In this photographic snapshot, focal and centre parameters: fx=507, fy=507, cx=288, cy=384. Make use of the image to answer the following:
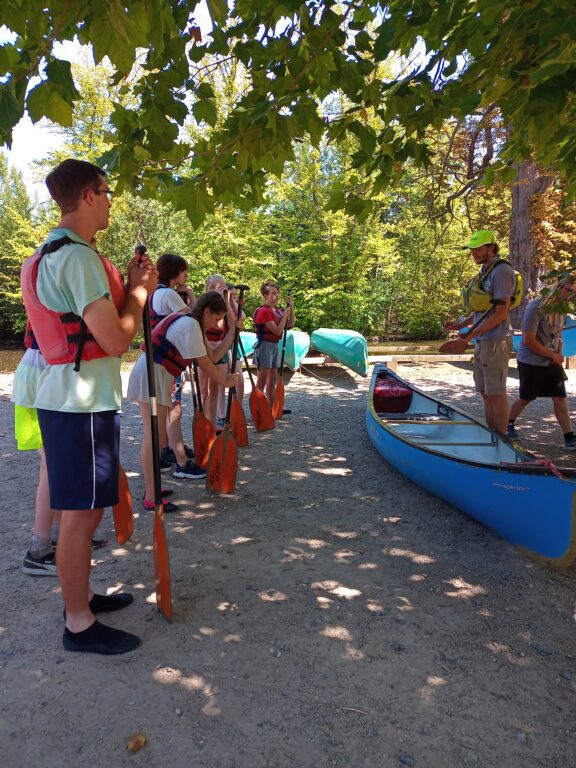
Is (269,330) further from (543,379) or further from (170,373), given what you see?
(543,379)

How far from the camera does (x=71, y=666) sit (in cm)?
225

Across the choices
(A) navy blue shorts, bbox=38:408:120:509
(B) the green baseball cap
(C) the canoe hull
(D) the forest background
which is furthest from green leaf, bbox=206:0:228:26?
(D) the forest background

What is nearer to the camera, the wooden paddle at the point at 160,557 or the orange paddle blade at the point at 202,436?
the wooden paddle at the point at 160,557

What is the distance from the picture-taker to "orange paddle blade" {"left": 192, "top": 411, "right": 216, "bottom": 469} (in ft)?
15.7

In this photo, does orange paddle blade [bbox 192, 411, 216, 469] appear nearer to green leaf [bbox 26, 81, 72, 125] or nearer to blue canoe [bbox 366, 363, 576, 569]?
blue canoe [bbox 366, 363, 576, 569]

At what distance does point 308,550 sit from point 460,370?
30.0ft

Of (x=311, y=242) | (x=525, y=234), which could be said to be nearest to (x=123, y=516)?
(x=525, y=234)

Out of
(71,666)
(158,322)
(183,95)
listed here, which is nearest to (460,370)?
(158,322)

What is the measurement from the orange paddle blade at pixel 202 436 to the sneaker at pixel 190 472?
0.35 ft

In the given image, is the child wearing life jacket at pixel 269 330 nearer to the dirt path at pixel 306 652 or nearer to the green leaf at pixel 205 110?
the dirt path at pixel 306 652

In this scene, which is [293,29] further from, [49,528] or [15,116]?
[49,528]

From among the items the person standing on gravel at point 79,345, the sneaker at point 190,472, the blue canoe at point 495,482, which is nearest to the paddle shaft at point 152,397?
the person standing on gravel at point 79,345

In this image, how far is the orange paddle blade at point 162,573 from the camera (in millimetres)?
2545

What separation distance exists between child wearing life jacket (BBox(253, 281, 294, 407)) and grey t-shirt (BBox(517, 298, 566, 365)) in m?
2.79
